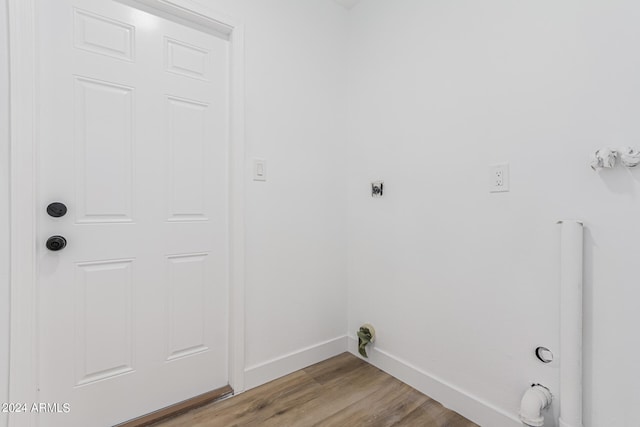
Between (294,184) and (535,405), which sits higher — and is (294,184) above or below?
above

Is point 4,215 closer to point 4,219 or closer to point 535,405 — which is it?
point 4,219

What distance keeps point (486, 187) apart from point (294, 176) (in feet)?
3.42

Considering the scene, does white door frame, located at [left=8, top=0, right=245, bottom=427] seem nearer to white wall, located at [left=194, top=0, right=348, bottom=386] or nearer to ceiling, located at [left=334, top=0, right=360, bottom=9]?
white wall, located at [left=194, top=0, right=348, bottom=386]

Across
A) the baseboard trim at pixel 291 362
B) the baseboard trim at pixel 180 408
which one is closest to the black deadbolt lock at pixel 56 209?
the baseboard trim at pixel 180 408

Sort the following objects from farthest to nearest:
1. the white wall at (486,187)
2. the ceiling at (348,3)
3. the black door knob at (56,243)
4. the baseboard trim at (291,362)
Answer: the ceiling at (348,3) → the baseboard trim at (291,362) → the black door knob at (56,243) → the white wall at (486,187)

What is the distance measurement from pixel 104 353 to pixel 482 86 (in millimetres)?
2093

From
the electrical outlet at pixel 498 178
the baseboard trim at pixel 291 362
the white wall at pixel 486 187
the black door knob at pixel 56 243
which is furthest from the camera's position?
the baseboard trim at pixel 291 362

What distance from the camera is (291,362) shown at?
186 centimetres

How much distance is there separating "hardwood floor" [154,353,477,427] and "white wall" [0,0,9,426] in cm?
64

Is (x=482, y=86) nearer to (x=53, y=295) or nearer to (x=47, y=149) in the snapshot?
(x=47, y=149)

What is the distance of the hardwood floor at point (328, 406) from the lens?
144cm

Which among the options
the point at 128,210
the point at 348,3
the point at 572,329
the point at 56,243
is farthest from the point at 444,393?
the point at 348,3

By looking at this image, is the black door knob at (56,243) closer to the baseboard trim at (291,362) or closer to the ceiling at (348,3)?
the baseboard trim at (291,362)

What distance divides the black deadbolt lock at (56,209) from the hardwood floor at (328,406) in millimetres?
1029
